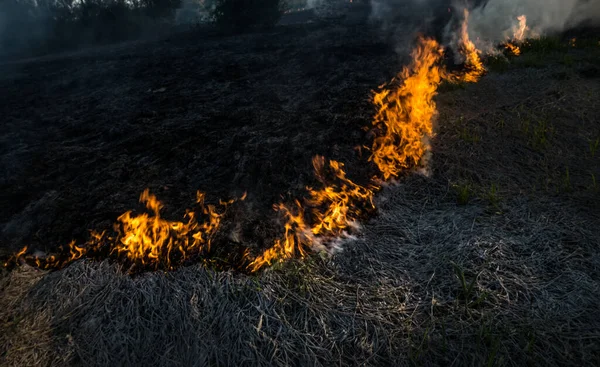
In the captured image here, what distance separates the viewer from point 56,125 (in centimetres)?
530

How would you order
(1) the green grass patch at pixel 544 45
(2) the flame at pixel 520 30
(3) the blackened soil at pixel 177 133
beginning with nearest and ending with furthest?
(3) the blackened soil at pixel 177 133
(1) the green grass patch at pixel 544 45
(2) the flame at pixel 520 30

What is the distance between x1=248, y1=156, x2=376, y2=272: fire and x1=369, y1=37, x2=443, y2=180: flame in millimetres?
486

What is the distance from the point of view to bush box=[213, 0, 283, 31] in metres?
12.1

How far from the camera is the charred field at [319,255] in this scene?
79.1 inches

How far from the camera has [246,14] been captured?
39.9ft

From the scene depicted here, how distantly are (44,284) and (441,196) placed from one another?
11.2 feet

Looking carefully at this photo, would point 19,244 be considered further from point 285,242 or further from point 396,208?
point 396,208

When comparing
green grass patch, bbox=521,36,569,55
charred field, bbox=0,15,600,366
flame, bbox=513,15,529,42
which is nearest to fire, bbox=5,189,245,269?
charred field, bbox=0,15,600,366

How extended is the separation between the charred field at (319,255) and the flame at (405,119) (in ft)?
0.66

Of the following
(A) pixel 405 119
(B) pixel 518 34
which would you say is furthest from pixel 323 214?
(B) pixel 518 34

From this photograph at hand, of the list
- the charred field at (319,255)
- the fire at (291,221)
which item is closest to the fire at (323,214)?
the fire at (291,221)

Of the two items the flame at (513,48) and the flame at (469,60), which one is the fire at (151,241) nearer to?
the flame at (469,60)

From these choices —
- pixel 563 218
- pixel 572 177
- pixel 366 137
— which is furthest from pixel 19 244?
pixel 572 177

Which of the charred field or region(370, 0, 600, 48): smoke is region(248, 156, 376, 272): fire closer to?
the charred field
